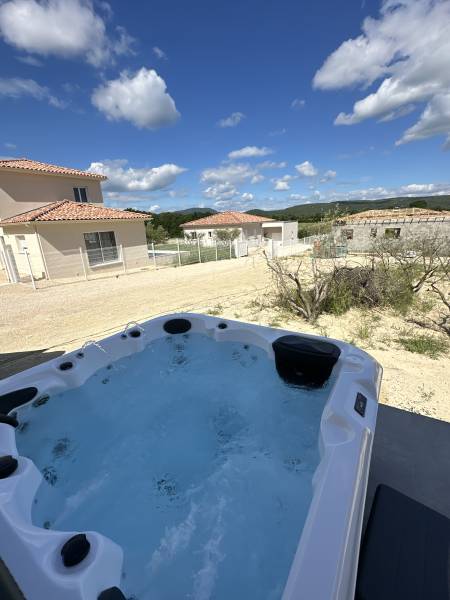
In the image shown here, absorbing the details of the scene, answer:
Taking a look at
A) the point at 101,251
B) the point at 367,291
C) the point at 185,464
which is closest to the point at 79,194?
the point at 101,251

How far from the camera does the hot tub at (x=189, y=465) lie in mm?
1413

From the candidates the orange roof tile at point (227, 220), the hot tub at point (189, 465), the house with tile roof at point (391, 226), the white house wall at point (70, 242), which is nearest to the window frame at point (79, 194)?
the white house wall at point (70, 242)

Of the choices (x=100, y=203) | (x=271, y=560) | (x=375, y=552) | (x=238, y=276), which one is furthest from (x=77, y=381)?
(x=100, y=203)

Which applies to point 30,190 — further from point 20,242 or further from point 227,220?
point 227,220

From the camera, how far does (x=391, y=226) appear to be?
64.0ft

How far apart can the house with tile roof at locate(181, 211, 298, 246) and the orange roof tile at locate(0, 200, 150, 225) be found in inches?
588

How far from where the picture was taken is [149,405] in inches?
138

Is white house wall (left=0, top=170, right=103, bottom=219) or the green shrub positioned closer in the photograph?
the green shrub

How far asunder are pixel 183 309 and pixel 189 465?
4372 millimetres

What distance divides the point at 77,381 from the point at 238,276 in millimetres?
8913

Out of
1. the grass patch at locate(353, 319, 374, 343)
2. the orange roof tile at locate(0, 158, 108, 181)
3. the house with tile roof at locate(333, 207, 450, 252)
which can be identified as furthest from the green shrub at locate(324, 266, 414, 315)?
the orange roof tile at locate(0, 158, 108, 181)

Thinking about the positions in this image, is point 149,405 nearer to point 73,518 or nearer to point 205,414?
point 205,414

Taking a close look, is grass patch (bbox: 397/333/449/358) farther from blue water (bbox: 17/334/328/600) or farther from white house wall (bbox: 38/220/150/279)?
white house wall (bbox: 38/220/150/279)

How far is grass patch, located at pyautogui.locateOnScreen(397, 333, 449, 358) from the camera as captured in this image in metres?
4.19
